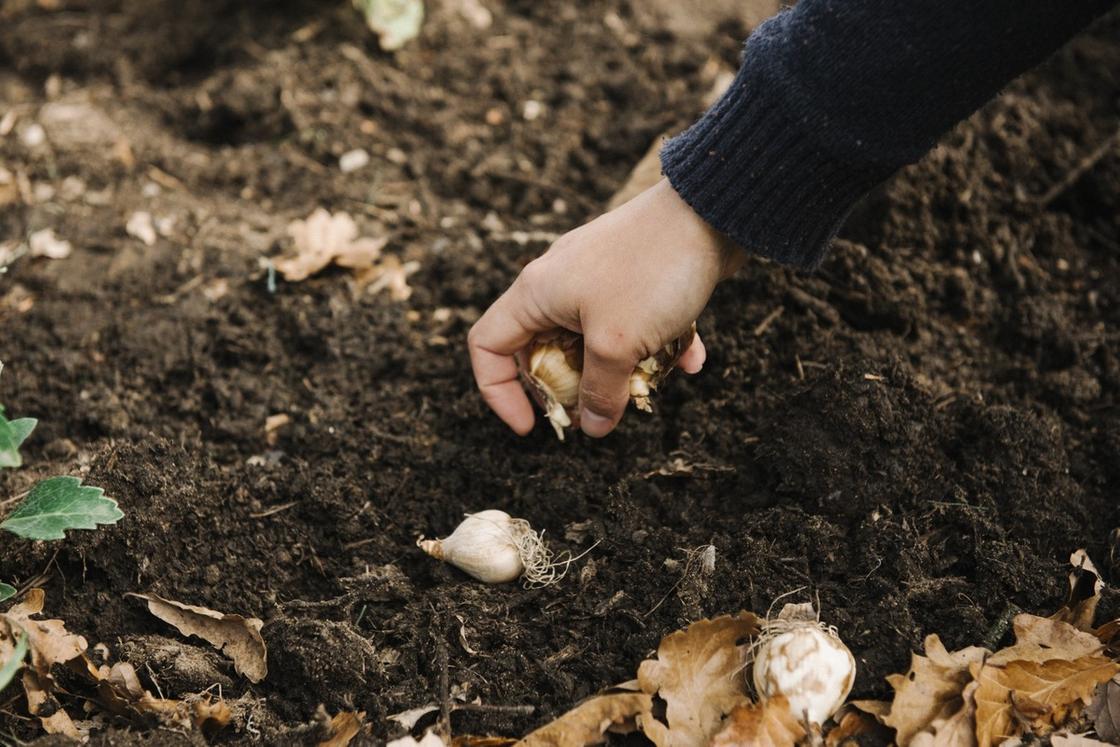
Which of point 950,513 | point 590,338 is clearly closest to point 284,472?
point 590,338

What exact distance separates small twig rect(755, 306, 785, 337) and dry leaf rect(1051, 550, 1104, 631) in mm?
917

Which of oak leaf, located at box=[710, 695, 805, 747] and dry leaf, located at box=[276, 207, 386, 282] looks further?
dry leaf, located at box=[276, 207, 386, 282]

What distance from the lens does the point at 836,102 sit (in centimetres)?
178

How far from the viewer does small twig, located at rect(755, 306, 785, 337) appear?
2604 millimetres

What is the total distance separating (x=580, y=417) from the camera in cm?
230

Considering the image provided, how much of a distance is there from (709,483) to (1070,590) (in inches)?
32.1

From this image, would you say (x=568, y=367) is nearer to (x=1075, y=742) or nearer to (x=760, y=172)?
(x=760, y=172)

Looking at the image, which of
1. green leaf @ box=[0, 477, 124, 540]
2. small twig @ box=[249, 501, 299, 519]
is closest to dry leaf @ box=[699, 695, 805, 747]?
small twig @ box=[249, 501, 299, 519]

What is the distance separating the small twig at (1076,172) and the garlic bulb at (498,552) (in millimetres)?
2018

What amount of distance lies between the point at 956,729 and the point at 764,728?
0.38 meters

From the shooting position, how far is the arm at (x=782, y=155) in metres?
1.72

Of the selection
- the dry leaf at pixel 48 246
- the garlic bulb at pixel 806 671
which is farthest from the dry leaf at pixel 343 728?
the dry leaf at pixel 48 246

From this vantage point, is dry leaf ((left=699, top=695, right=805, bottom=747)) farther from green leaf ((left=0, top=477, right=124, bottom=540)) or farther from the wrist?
green leaf ((left=0, top=477, right=124, bottom=540))

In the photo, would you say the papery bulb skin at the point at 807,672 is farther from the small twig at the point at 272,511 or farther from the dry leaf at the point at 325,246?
the dry leaf at the point at 325,246
